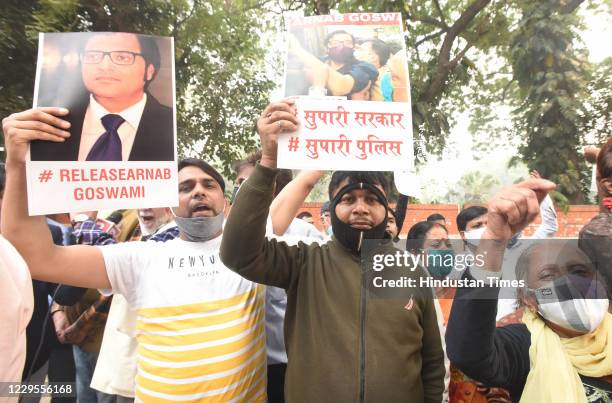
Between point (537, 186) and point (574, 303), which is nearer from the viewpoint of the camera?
point (537, 186)

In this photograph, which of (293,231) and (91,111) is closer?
(91,111)

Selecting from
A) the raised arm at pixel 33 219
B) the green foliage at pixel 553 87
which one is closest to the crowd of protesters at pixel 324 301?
the raised arm at pixel 33 219

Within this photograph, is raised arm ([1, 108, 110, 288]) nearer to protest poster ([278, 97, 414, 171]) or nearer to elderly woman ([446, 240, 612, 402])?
protest poster ([278, 97, 414, 171])

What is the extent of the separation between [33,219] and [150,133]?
1.66 feet

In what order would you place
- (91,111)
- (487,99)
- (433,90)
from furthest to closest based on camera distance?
(487,99) < (433,90) < (91,111)

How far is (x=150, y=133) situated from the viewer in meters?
1.40

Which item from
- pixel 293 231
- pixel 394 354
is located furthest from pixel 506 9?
pixel 394 354

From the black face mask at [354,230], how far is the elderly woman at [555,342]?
44 centimetres

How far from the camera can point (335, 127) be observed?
52.4 inches

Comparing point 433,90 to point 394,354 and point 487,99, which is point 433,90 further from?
point 394,354

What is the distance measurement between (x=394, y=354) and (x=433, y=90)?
13.6ft

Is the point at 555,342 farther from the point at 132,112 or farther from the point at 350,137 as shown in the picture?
the point at 132,112

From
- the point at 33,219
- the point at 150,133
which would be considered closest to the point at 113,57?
the point at 150,133

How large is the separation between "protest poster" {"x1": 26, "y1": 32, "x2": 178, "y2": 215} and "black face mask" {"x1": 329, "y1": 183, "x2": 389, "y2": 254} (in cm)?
65
